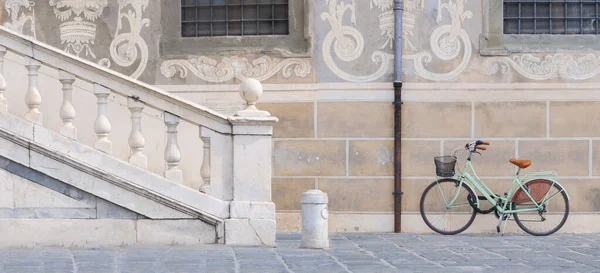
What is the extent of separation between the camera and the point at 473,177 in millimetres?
12805

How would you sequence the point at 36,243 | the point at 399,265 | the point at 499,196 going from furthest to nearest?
the point at 499,196, the point at 36,243, the point at 399,265

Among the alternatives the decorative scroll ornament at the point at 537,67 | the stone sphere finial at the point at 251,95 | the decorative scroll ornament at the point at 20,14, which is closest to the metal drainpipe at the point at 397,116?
the decorative scroll ornament at the point at 537,67

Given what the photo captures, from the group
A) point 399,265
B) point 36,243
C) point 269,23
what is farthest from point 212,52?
point 399,265

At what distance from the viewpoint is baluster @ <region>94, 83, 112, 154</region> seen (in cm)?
1017

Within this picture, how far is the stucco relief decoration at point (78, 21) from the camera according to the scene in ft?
42.4

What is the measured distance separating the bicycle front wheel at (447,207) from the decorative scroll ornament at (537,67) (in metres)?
1.42

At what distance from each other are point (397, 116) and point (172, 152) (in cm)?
339

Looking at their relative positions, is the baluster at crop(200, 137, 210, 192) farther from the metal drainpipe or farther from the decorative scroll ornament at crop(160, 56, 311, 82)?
the metal drainpipe

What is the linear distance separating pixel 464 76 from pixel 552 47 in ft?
3.55

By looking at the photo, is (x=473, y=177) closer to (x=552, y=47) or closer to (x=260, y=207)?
(x=552, y=47)

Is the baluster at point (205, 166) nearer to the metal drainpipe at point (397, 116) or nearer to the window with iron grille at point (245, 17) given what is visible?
the window with iron grille at point (245, 17)

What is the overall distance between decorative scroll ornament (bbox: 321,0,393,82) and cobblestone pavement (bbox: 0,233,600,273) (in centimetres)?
236

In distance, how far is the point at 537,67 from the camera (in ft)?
42.2

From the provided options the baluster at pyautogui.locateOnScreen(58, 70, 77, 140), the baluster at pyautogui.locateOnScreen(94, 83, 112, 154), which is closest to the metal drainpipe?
the baluster at pyautogui.locateOnScreen(94, 83, 112, 154)
